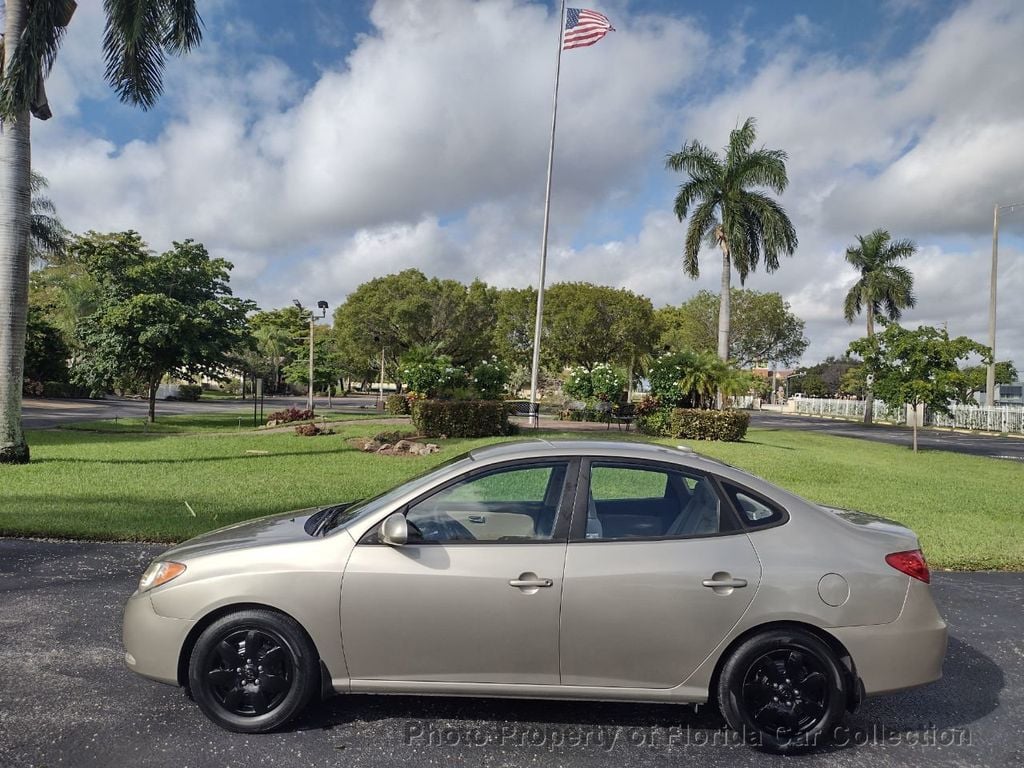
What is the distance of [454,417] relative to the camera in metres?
19.7

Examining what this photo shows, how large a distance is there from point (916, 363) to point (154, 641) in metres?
23.2

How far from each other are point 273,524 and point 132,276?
28721 mm

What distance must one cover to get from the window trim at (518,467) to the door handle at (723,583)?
2.28 ft

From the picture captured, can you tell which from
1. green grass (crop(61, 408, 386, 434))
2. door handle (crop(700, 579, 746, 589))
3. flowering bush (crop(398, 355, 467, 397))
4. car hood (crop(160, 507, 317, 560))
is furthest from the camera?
green grass (crop(61, 408, 386, 434))

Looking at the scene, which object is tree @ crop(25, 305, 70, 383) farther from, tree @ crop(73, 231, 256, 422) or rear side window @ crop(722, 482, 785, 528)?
rear side window @ crop(722, 482, 785, 528)

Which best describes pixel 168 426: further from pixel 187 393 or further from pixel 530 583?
pixel 187 393

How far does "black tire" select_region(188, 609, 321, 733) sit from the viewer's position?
3.36 meters

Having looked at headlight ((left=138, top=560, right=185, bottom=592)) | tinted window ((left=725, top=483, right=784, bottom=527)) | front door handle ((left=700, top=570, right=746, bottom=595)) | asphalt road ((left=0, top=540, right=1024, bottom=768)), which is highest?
tinted window ((left=725, top=483, right=784, bottom=527))

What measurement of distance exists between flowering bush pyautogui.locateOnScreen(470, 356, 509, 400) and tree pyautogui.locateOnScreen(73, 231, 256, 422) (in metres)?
10.5

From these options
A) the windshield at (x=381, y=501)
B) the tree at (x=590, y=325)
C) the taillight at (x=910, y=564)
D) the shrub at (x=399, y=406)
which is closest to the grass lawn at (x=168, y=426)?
the shrub at (x=399, y=406)

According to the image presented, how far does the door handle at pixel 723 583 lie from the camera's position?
3.31 m

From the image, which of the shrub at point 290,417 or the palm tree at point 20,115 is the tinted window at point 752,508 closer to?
the palm tree at point 20,115

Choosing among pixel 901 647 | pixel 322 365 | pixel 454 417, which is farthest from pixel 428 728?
pixel 322 365

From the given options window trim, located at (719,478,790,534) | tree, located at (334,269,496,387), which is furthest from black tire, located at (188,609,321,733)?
tree, located at (334,269,496,387)
